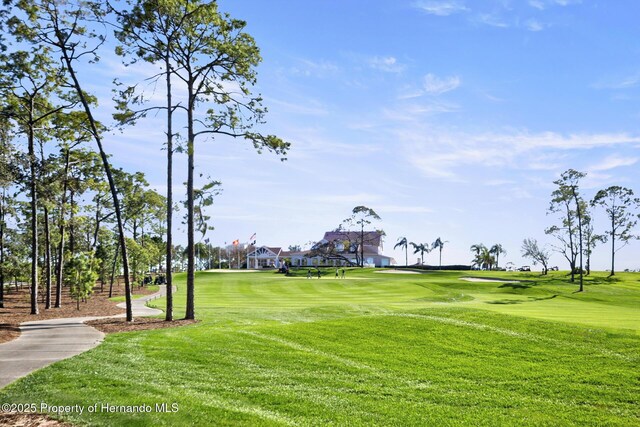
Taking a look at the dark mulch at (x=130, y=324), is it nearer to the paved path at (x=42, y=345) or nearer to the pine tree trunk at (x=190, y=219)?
the paved path at (x=42, y=345)

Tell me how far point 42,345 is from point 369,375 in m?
11.5

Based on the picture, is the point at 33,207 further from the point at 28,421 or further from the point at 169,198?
the point at 28,421

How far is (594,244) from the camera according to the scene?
70.0m

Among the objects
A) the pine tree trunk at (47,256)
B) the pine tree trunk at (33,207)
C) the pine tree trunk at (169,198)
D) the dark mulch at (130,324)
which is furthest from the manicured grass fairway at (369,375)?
the pine tree trunk at (47,256)

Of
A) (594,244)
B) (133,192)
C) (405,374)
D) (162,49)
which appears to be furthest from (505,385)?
(594,244)

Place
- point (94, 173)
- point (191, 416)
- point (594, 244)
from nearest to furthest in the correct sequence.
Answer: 1. point (191, 416)
2. point (94, 173)
3. point (594, 244)

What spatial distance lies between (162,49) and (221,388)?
17.8m

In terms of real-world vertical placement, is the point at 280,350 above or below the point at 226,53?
below

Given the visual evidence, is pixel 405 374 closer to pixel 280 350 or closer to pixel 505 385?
pixel 505 385

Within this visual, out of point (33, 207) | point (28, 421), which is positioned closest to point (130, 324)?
point (33, 207)

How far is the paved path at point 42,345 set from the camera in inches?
468

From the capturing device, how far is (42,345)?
50.8ft

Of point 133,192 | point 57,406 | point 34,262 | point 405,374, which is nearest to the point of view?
point 57,406

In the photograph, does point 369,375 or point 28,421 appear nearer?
point 28,421
